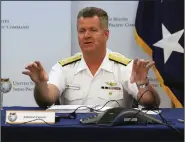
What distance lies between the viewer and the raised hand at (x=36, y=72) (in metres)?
1.64

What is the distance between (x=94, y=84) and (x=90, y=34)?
331 millimetres

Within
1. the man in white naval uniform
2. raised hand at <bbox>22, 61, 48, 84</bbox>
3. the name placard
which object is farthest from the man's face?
the name placard

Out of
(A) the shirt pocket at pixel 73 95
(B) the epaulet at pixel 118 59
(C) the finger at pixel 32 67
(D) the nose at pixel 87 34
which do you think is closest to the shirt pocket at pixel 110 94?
(A) the shirt pocket at pixel 73 95

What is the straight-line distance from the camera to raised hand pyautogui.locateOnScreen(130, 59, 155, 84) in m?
1.68

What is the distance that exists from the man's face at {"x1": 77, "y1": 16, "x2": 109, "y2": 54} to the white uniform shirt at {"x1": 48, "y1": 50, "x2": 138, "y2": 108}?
17cm

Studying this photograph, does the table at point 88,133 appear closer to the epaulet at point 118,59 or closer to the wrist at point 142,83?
the wrist at point 142,83

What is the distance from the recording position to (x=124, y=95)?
2.14 meters

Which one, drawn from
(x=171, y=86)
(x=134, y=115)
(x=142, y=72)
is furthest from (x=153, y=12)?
(x=134, y=115)

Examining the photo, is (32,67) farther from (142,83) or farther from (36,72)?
(142,83)

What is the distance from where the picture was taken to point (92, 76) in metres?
2.21

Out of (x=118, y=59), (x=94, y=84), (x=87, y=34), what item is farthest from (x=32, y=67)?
(x=118, y=59)

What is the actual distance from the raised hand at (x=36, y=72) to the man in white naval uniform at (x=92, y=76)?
0.15 m

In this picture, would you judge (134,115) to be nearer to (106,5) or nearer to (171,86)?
(171,86)

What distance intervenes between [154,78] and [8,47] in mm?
1480
